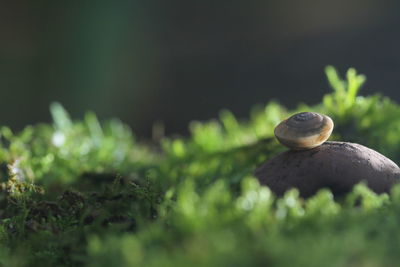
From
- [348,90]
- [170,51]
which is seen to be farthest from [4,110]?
[348,90]

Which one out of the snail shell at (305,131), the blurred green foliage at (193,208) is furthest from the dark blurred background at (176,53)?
the snail shell at (305,131)

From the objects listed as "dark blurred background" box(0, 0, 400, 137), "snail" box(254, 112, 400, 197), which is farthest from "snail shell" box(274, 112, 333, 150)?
"dark blurred background" box(0, 0, 400, 137)

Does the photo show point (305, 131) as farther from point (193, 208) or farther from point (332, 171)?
point (193, 208)

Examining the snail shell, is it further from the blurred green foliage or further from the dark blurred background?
the dark blurred background

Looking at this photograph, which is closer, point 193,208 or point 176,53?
point 193,208

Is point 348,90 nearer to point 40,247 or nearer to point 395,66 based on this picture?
point 40,247

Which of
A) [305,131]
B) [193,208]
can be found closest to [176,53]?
[305,131]
